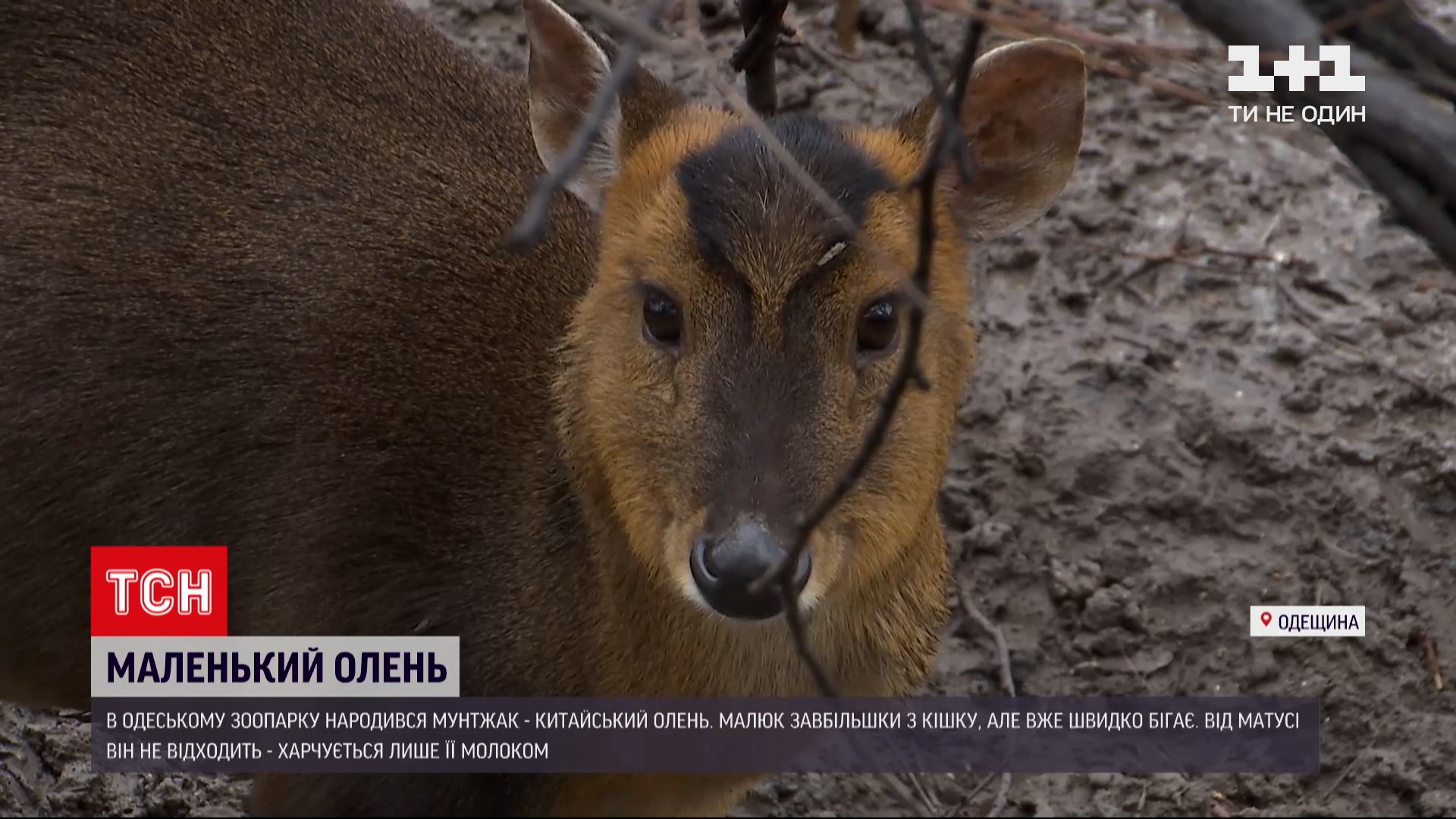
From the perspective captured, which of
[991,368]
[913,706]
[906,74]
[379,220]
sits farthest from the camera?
[906,74]

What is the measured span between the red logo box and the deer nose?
1.32 meters

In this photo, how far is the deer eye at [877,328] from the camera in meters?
3.11

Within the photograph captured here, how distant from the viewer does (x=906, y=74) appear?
5.77 metres

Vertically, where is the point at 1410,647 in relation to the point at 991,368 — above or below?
below

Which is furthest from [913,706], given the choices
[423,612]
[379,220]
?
[379,220]

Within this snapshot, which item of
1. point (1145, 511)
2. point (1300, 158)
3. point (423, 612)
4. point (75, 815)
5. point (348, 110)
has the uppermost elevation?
point (1300, 158)

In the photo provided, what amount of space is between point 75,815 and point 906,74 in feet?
11.0

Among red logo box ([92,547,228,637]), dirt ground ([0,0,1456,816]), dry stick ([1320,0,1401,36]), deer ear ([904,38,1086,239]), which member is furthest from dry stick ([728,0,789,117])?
dry stick ([1320,0,1401,36])

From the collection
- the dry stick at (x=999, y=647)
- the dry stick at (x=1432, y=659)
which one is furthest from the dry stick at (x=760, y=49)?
the dry stick at (x=1432, y=659)

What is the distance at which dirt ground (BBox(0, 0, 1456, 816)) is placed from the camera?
4.52m

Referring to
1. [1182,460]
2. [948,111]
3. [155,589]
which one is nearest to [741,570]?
[948,111]

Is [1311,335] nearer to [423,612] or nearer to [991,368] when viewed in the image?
[991,368]

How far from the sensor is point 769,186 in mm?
3088

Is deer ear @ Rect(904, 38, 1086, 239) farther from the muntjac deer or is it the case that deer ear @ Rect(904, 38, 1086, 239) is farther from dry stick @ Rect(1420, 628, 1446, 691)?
dry stick @ Rect(1420, 628, 1446, 691)
